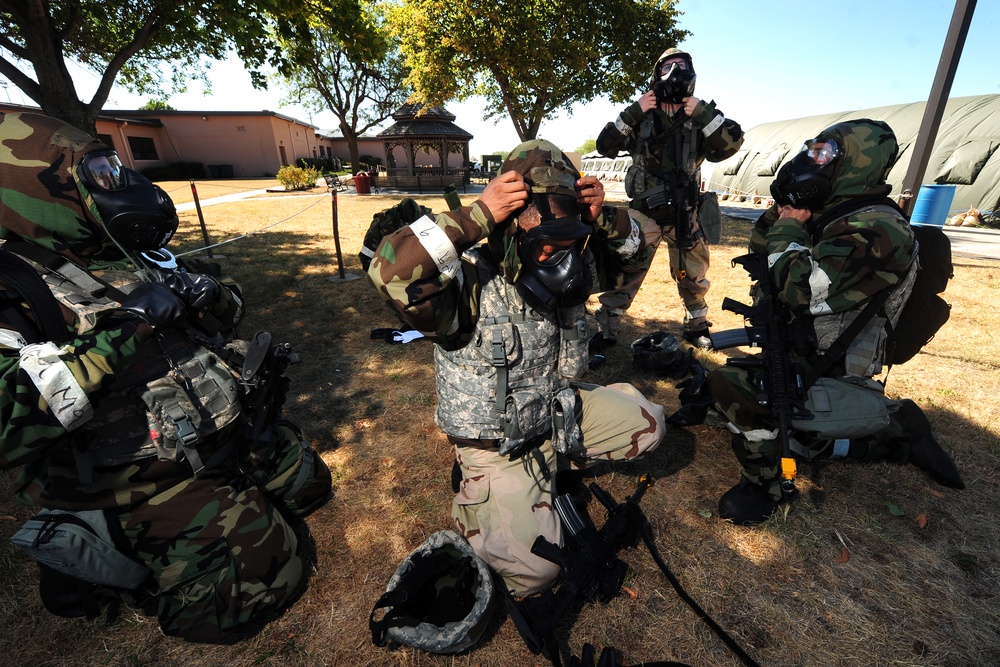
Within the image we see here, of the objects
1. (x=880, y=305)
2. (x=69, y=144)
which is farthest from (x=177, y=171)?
(x=880, y=305)

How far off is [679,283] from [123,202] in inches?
195

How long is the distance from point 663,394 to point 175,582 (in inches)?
153

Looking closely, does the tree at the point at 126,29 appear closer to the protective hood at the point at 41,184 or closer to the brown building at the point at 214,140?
the protective hood at the point at 41,184

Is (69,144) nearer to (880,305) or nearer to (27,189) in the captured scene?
(27,189)

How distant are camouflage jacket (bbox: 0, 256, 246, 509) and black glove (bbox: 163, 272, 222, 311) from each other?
0.21 m

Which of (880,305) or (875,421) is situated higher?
(880,305)

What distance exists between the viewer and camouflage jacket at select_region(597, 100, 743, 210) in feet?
15.4

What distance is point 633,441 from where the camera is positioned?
274cm

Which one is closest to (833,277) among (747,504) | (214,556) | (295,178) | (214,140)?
(747,504)

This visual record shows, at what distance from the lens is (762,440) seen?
2.86 metres

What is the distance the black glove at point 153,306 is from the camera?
203 centimetres

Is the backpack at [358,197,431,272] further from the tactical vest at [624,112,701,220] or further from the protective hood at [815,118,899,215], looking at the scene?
the tactical vest at [624,112,701,220]

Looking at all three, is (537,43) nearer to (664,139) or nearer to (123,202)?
(664,139)

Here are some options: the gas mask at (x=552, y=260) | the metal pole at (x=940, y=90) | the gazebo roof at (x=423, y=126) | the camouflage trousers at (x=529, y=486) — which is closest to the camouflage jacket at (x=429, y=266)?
the gas mask at (x=552, y=260)
